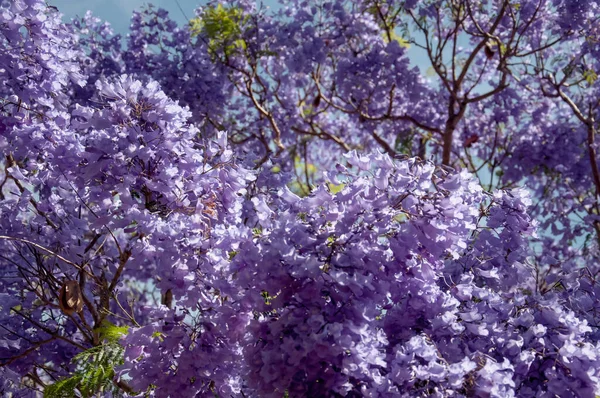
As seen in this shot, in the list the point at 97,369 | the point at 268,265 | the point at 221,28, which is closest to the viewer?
the point at 268,265

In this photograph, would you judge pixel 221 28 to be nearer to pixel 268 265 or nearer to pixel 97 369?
pixel 97 369

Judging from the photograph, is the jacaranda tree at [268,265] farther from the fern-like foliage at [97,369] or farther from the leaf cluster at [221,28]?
the leaf cluster at [221,28]

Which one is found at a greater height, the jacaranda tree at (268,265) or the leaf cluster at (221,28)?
the leaf cluster at (221,28)

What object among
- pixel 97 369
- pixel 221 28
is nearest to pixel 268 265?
pixel 97 369

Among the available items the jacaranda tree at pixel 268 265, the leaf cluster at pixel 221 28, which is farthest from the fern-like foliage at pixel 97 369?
the leaf cluster at pixel 221 28

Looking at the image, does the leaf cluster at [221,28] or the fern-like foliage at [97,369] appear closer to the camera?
the fern-like foliage at [97,369]

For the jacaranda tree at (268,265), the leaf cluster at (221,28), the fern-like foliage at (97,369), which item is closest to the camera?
the jacaranda tree at (268,265)

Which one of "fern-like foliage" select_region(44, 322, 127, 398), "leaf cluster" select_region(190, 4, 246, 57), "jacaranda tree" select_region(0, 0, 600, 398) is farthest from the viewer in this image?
"leaf cluster" select_region(190, 4, 246, 57)

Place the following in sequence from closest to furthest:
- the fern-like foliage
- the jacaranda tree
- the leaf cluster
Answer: the jacaranda tree
the fern-like foliage
the leaf cluster

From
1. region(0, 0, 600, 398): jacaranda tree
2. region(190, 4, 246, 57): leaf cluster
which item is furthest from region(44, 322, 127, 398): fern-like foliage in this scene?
region(190, 4, 246, 57): leaf cluster

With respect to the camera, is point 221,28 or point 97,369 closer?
point 97,369

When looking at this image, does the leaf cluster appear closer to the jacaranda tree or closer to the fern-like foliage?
the jacaranda tree

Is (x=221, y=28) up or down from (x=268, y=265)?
up

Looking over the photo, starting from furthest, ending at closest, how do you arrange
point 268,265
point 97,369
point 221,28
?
point 221,28 < point 97,369 < point 268,265
